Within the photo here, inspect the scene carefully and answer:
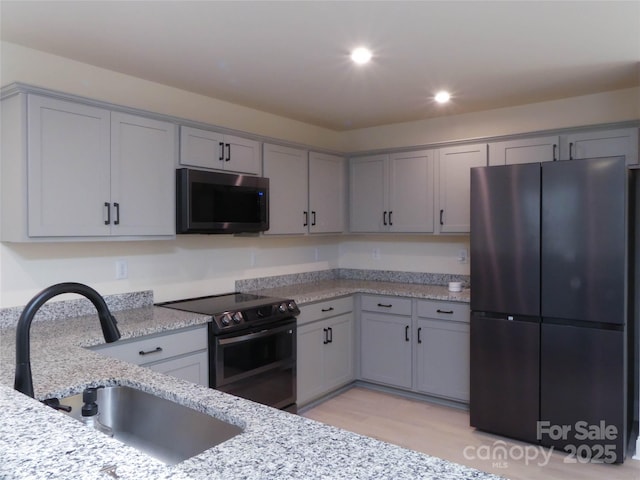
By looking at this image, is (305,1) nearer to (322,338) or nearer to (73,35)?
(73,35)

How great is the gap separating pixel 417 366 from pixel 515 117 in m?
2.22

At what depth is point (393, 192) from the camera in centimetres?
414

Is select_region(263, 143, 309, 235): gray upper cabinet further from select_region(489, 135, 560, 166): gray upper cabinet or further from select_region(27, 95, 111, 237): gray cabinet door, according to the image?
select_region(489, 135, 560, 166): gray upper cabinet

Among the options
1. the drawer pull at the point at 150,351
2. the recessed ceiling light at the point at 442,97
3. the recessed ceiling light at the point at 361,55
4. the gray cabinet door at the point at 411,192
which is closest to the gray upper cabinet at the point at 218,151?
the recessed ceiling light at the point at 361,55

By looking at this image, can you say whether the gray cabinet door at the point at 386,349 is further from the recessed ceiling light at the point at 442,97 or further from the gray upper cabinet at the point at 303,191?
the recessed ceiling light at the point at 442,97

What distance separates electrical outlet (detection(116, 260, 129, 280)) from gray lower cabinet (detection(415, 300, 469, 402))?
2.20m

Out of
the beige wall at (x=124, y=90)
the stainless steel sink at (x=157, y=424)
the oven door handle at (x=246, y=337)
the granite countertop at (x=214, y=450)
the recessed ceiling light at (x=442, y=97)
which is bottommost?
the oven door handle at (x=246, y=337)

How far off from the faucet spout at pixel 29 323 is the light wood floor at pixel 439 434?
2.31 m

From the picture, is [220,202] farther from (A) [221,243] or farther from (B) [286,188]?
(B) [286,188]

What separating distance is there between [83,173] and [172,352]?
3.58 feet

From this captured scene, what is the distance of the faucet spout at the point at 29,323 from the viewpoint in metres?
1.11

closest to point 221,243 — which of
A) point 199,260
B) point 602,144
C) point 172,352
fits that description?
point 199,260

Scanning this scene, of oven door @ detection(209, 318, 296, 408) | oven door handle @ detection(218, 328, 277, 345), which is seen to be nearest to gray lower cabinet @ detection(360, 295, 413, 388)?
oven door @ detection(209, 318, 296, 408)

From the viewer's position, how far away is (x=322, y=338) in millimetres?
3662
